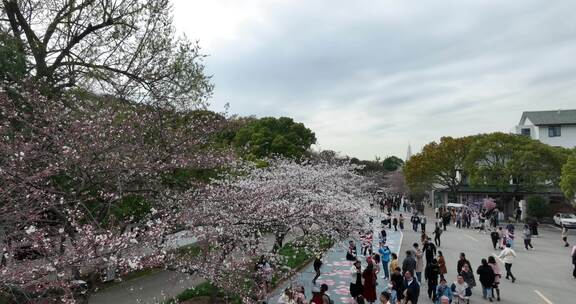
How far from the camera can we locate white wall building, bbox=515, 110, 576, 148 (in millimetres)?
47062

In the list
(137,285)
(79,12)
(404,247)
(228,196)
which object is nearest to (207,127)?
(228,196)

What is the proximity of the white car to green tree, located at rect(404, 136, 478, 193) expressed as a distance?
30.4 ft

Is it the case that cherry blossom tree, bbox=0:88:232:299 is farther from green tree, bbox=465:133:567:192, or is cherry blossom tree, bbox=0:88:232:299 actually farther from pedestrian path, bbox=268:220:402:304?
green tree, bbox=465:133:567:192

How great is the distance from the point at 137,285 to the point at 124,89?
365 inches

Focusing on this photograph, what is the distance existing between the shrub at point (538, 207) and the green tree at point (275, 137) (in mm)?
21218

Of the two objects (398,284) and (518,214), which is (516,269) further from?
(518,214)

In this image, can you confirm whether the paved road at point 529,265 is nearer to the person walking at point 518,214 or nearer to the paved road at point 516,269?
the paved road at point 516,269

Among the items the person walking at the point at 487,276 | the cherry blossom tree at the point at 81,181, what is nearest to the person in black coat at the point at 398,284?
the person walking at the point at 487,276

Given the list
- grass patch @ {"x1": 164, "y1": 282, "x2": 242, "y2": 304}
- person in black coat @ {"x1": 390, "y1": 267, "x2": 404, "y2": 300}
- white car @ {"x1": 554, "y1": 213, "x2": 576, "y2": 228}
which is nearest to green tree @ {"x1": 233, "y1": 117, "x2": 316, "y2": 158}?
white car @ {"x1": 554, "y1": 213, "x2": 576, "y2": 228}

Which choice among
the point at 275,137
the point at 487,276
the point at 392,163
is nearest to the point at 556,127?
the point at 275,137

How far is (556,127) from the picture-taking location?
47.7 metres

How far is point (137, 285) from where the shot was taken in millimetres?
16062

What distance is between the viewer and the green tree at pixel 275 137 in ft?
134

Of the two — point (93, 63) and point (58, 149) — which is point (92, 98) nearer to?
point (93, 63)
